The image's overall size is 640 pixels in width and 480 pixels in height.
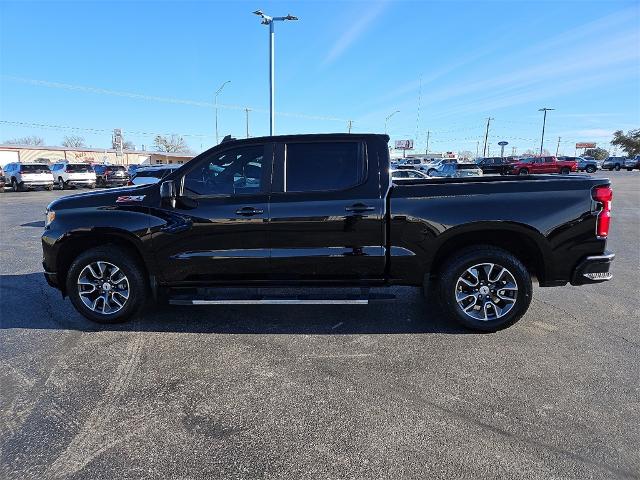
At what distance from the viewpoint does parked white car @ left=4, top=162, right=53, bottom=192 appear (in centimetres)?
2877

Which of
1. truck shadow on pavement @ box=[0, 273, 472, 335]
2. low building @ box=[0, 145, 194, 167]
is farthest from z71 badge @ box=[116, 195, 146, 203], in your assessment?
low building @ box=[0, 145, 194, 167]

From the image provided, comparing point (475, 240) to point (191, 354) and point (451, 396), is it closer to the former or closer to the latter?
A: point (451, 396)

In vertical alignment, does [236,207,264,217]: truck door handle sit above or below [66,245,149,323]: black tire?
above

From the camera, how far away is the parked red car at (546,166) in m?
43.5

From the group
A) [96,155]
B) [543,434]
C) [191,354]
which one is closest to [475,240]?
[543,434]

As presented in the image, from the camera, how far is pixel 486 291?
440 cm

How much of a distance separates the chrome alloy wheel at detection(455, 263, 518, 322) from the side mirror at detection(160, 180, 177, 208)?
3008 mm

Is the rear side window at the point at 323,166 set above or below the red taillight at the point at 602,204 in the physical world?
above

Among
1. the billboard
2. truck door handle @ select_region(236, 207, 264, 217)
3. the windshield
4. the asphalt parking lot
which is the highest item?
the billboard

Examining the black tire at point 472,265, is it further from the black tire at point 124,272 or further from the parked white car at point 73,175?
the parked white car at point 73,175

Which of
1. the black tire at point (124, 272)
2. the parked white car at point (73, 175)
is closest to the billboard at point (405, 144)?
the parked white car at point (73, 175)

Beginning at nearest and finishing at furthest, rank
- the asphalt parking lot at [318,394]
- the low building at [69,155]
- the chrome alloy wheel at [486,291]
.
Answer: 1. the asphalt parking lot at [318,394]
2. the chrome alloy wheel at [486,291]
3. the low building at [69,155]

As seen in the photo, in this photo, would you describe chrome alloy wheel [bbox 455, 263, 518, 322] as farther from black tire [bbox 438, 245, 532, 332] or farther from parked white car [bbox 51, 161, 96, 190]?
parked white car [bbox 51, 161, 96, 190]

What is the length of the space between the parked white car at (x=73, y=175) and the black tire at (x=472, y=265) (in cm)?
3253
